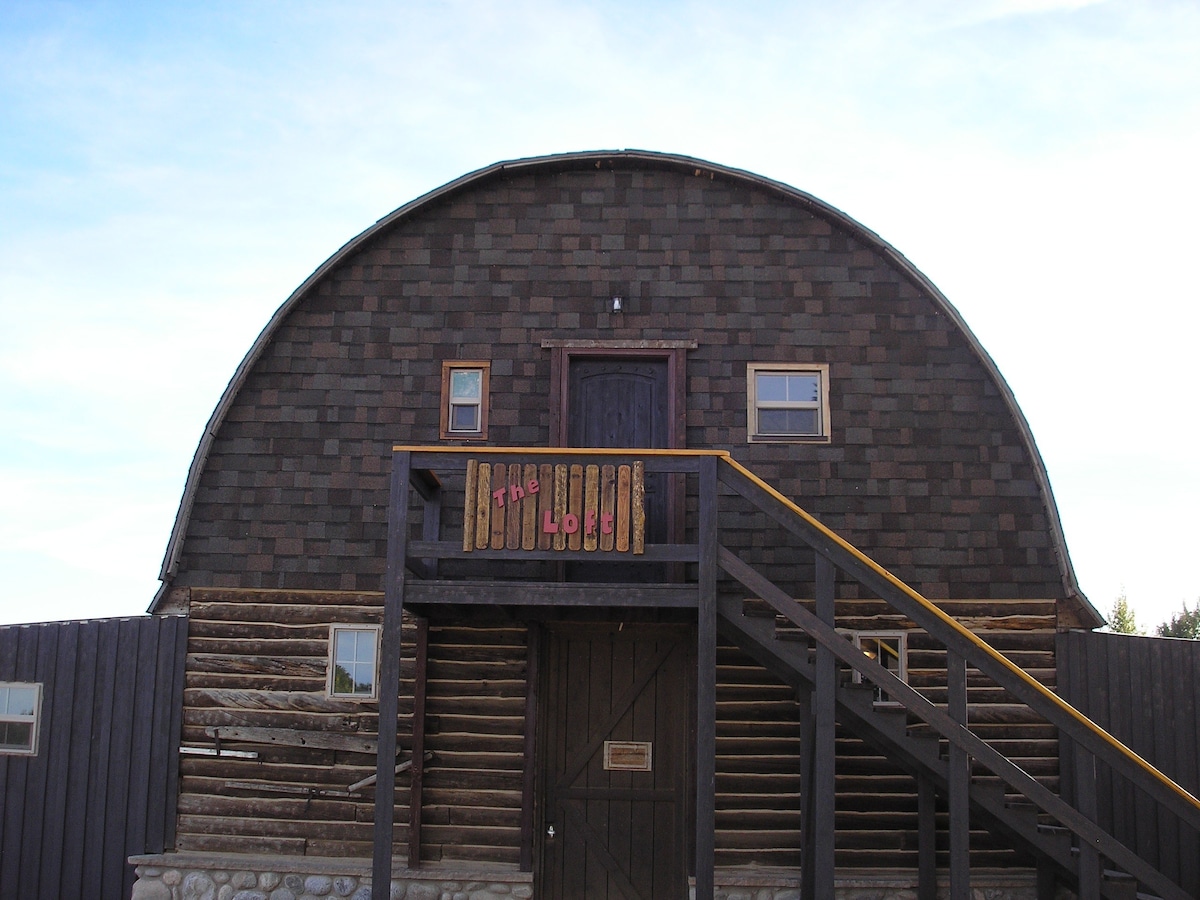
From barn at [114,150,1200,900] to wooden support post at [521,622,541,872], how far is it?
0.09ft

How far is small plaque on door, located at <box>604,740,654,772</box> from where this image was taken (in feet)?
34.7

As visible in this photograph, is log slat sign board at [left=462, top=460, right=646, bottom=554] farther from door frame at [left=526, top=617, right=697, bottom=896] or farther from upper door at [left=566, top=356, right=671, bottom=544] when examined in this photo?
upper door at [left=566, top=356, right=671, bottom=544]

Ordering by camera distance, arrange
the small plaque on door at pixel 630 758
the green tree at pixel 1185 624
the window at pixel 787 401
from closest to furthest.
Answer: the small plaque on door at pixel 630 758
the window at pixel 787 401
the green tree at pixel 1185 624

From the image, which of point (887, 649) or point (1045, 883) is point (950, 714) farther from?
point (1045, 883)

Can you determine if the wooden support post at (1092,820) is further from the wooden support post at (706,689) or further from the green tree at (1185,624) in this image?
the green tree at (1185,624)

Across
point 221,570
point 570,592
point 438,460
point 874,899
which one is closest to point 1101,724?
point 874,899

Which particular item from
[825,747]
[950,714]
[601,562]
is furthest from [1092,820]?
[601,562]

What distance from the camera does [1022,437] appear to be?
11.0 metres

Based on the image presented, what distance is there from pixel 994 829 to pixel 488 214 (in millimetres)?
7335

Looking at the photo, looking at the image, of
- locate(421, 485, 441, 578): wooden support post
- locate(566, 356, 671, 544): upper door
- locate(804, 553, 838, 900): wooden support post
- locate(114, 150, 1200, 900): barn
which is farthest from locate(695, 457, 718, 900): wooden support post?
locate(421, 485, 441, 578): wooden support post

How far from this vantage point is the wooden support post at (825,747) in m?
8.32

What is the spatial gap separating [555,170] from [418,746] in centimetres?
574

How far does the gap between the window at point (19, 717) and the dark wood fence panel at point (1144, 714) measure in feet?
31.7

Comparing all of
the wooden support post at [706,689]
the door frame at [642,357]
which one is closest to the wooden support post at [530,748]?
the door frame at [642,357]
